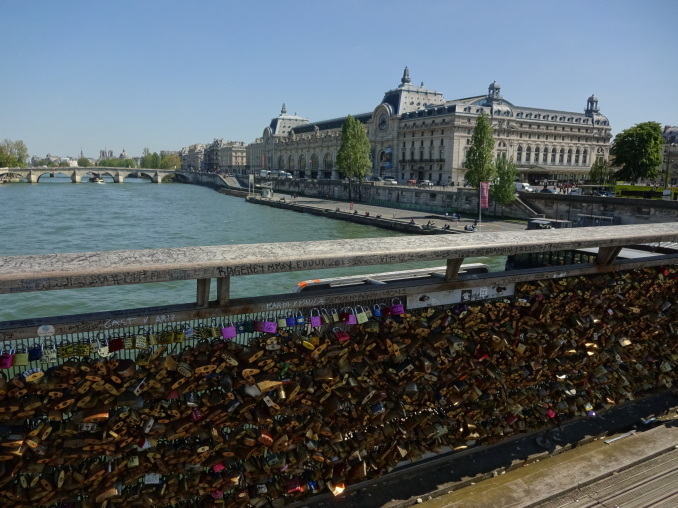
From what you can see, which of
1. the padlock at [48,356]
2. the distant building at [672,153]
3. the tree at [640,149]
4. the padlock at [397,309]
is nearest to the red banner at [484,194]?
the tree at [640,149]

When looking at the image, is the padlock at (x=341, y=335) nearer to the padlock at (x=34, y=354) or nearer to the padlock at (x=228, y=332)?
the padlock at (x=228, y=332)

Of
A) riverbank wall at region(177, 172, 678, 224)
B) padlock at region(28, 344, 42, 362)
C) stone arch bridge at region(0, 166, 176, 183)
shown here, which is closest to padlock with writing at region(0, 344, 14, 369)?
padlock at region(28, 344, 42, 362)

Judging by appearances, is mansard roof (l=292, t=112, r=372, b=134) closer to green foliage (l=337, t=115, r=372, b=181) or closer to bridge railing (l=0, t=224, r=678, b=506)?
green foliage (l=337, t=115, r=372, b=181)

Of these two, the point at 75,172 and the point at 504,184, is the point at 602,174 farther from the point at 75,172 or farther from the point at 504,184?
the point at 75,172

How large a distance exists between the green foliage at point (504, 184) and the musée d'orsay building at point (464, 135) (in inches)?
997

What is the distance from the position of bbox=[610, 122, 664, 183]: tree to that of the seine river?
27.8 m

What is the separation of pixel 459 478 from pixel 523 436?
120 cm

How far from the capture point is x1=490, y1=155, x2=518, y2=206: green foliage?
39906 mm

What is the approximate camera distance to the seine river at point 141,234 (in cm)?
1653

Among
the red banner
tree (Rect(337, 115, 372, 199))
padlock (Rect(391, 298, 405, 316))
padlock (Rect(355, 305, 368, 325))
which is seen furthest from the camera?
tree (Rect(337, 115, 372, 199))

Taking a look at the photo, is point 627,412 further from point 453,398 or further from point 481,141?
point 481,141

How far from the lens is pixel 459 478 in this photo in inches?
204

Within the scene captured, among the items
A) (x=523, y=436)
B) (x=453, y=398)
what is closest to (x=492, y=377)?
(x=453, y=398)

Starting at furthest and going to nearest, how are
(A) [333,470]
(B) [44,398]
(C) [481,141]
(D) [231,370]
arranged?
(C) [481,141] < (A) [333,470] < (D) [231,370] < (B) [44,398]
